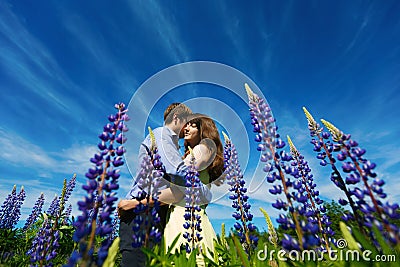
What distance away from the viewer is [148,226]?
2.70 metres

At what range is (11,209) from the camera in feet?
35.2

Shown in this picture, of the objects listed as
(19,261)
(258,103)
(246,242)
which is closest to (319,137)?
(258,103)

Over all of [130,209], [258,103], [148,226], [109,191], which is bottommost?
[148,226]

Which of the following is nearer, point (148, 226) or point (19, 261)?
point (148, 226)

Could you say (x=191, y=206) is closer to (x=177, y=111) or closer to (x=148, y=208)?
(x=148, y=208)

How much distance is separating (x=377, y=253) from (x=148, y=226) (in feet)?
7.58

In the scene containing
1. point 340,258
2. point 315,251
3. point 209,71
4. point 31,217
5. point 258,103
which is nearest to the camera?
point 340,258

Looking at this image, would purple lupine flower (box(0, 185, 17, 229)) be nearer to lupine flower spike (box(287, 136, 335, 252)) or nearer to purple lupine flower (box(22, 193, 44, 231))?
purple lupine flower (box(22, 193, 44, 231))

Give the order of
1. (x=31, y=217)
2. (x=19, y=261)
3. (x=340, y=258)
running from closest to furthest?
Result: 1. (x=340, y=258)
2. (x=19, y=261)
3. (x=31, y=217)

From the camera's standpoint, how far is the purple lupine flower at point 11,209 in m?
10.2

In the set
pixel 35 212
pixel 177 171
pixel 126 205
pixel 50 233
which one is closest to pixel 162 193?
pixel 177 171

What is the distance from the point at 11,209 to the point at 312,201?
42.3 ft

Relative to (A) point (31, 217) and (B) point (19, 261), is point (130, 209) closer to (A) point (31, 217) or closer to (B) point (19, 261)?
(B) point (19, 261)

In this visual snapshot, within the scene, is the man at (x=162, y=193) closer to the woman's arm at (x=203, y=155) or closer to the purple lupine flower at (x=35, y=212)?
the woman's arm at (x=203, y=155)
